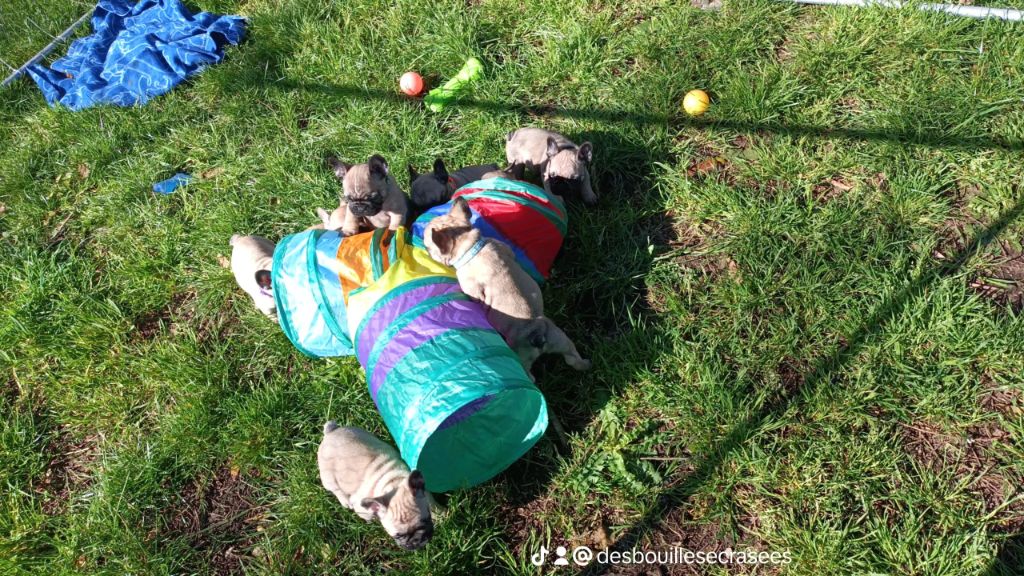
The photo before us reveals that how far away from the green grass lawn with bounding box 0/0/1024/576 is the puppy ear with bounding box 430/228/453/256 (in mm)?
917

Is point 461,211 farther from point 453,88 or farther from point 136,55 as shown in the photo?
point 136,55

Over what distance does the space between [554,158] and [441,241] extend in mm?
1155

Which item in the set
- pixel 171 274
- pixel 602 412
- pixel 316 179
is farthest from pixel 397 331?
pixel 171 274

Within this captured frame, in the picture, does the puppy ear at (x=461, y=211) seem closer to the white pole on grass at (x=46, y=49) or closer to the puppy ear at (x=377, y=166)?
the puppy ear at (x=377, y=166)

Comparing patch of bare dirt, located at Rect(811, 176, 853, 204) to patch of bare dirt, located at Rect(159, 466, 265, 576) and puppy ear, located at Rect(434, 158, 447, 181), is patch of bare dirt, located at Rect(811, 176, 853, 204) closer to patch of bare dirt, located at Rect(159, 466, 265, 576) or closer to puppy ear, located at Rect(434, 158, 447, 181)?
puppy ear, located at Rect(434, 158, 447, 181)

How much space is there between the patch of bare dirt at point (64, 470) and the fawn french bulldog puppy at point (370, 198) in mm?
2000

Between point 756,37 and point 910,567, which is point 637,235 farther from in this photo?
point 910,567

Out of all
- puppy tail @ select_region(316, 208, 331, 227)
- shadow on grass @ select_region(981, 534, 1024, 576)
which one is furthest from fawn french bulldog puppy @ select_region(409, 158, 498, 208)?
shadow on grass @ select_region(981, 534, 1024, 576)

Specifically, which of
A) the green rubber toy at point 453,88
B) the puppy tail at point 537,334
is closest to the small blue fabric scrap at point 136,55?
the green rubber toy at point 453,88

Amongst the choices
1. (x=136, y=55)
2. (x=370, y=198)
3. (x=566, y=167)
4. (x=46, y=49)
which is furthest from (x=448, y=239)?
(x=46, y=49)

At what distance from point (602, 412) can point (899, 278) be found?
1698 mm

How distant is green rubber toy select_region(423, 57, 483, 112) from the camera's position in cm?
486

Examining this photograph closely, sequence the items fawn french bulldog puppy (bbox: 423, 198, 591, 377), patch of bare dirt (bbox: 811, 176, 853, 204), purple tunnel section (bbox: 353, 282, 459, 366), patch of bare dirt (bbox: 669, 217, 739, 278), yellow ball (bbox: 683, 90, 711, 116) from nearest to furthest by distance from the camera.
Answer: purple tunnel section (bbox: 353, 282, 459, 366)
fawn french bulldog puppy (bbox: 423, 198, 591, 377)
patch of bare dirt (bbox: 669, 217, 739, 278)
patch of bare dirt (bbox: 811, 176, 853, 204)
yellow ball (bbox: 683, 90, 711, 116)

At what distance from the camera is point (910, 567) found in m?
2.88
